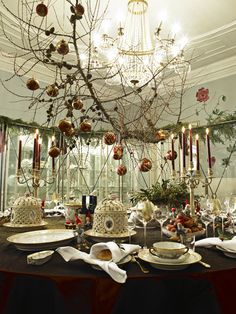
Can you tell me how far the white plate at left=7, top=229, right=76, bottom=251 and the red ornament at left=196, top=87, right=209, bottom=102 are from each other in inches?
125

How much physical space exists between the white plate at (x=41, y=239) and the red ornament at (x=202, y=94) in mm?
3168

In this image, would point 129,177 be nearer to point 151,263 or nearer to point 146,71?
point 146,71

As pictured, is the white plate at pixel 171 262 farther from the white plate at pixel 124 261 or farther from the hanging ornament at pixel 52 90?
the hanging ornament at pixel 52 90

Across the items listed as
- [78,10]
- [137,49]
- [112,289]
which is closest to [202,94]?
[137,49]

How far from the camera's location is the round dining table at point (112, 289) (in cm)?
86

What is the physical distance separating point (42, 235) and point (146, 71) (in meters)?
1.83

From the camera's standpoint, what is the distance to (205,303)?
3.09 ft

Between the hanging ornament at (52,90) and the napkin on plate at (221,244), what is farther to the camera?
the hanging ornament at (52,90)

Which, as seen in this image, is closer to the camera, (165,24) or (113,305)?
(113,305)

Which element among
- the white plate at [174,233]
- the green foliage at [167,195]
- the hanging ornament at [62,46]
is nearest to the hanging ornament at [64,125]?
the hanging ornament at [62,46]

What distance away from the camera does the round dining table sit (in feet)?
2.84

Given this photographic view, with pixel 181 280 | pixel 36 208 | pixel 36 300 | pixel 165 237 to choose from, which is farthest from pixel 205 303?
pixel 36 208

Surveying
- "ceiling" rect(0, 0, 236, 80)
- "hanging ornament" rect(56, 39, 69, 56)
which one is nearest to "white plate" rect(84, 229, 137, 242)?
"hanging ornament" rect(56, 39, 69, 56)

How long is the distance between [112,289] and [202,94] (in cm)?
356
